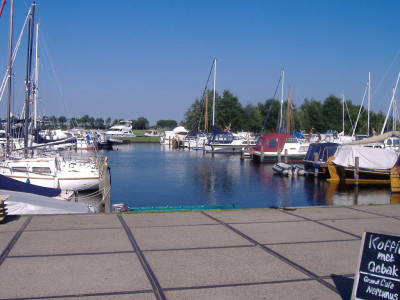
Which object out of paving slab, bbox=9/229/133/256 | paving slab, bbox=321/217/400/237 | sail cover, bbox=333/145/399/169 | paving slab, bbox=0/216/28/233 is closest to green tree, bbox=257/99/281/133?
sail cover, bbox=333/145/399/169

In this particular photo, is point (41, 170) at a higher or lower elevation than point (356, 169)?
higher

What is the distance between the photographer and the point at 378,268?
579cm

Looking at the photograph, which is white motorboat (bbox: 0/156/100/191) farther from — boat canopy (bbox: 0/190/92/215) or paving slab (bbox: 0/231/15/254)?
paving slab (bbox: 0/231/15/254)

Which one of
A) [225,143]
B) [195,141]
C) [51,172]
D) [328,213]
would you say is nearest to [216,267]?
[328,213]

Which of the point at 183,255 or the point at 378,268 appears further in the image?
the point at 183,255

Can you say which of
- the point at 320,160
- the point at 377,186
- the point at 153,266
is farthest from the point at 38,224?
the point at 320,160

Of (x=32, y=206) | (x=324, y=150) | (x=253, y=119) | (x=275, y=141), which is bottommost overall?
(x=32, y=206)

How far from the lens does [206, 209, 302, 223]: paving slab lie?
1188 centimetres

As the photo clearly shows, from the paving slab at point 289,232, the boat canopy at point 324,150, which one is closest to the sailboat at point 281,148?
the boat canopy at point 324,150

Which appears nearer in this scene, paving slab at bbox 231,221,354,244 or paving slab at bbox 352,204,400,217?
paving slab at bbox 231,221,354,244

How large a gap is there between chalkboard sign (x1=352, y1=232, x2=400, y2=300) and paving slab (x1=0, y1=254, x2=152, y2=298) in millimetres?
2863

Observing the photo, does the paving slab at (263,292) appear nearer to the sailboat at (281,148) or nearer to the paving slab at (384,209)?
the paving slab at (384,209)

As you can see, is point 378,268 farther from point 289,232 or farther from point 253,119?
point 253,119

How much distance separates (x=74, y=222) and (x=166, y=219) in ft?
7.23
